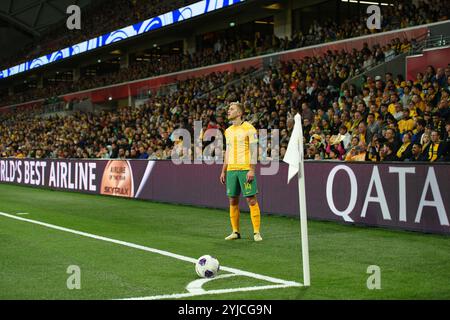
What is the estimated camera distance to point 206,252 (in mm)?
9062

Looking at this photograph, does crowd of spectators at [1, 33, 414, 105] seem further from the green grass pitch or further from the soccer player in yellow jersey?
the soccer player in yellow jersey

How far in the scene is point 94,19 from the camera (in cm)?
4972

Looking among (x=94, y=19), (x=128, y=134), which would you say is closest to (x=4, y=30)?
(x=94, y=19)

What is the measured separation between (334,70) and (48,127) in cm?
2577

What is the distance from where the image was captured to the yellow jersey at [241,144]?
33.4 feet

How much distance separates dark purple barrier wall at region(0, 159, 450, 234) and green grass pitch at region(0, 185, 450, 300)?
34 centimetres

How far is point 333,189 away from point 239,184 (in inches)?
130

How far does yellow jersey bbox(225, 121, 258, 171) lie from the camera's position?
401 inches

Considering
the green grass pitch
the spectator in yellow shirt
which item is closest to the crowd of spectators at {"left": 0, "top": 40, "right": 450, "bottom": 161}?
the spectator in yellow shirt

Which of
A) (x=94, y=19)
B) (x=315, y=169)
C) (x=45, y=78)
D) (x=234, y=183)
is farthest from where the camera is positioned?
(x=45, y=78)

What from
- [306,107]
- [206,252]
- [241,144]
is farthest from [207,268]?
[306,107]

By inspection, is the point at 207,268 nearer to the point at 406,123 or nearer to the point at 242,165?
the point at 242,165

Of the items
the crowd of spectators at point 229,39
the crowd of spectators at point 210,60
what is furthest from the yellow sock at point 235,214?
the crowd of spectators at point 229,39
